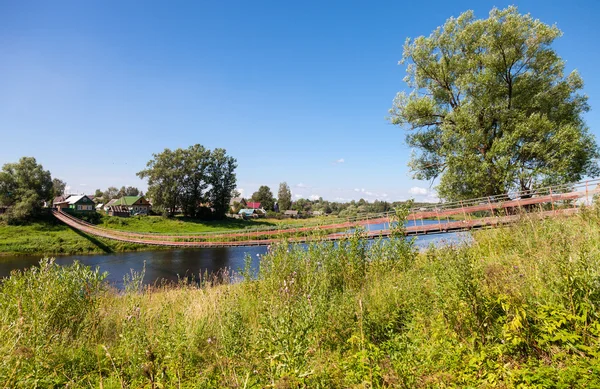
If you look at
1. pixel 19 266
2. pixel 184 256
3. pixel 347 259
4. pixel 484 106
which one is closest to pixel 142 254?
pixel 184 256

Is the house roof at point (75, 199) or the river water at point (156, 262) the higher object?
the house roof at point (75, 199)

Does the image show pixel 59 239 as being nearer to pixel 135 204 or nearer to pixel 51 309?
pixel 135 204

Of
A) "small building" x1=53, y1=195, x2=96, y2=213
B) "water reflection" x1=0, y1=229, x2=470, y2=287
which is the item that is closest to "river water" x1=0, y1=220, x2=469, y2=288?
"water reflection" x1=0, y1=229, x2=470, y2=287

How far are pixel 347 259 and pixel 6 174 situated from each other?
57981mm

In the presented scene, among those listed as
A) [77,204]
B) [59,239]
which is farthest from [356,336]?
[77,204]

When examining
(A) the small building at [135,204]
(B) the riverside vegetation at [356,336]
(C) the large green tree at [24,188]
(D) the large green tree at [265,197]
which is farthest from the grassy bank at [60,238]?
(D) the large green tree at [265,197]

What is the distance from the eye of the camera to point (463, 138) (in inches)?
531

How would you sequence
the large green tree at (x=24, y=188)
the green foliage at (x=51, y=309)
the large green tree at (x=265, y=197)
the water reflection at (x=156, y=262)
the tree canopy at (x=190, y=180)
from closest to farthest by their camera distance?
the green foliage at (x=51, y=309) → the water reflection at (x=156, y=262) → the large green tree at (x=24, y=188) → the tree canopy at (x=190, y=180) → the large green tree at (x=265, y=197)

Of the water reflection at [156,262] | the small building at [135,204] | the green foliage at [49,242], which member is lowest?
the water reflection at [156,262]

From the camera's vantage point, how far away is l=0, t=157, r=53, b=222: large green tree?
3975 cm

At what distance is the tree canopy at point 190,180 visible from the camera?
53344 mm

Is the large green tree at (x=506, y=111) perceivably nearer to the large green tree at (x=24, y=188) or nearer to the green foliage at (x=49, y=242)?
the green foliage at (x=49, y=242)

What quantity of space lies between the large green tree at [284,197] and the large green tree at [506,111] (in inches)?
3792

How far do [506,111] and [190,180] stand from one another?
55055 mm
